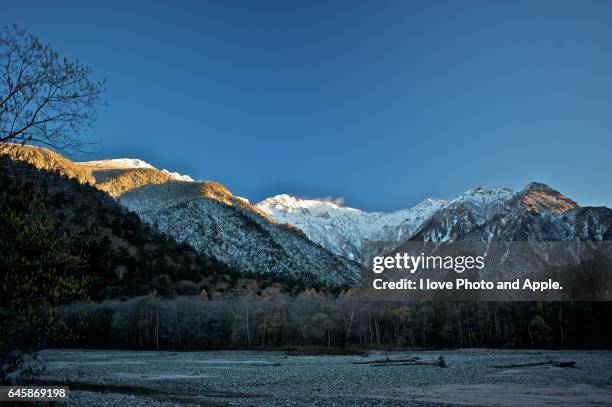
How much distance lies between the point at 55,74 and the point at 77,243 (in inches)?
257

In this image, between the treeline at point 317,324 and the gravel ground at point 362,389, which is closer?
the gravel ground at point 362,389

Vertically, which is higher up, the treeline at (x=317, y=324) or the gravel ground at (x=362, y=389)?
the gravel ground at (x=362, y=389)

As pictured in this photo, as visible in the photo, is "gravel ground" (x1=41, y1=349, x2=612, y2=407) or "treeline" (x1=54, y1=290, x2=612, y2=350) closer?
"gravel ground" (x1=41, y1=349, x2=612, y2=407)

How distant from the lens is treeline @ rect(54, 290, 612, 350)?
105875mm

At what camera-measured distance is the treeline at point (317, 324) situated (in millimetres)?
105875

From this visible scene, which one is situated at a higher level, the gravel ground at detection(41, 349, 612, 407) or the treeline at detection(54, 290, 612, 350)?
the gravel ground at detection(41, 349, 612, 407)

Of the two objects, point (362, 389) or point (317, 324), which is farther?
point (317, 324)

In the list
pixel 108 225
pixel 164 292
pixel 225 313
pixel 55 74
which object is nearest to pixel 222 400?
pixel 55 74

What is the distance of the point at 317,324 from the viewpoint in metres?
111

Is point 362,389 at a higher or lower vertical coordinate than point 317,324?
higher

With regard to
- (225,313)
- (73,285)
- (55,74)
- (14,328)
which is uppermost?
(55,74)

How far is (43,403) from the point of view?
1864 centimetres

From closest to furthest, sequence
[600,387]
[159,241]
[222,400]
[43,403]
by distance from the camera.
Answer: [43,403] → [222,400] → [600,387] → [159,241]

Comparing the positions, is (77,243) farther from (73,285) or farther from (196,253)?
(196,253)
